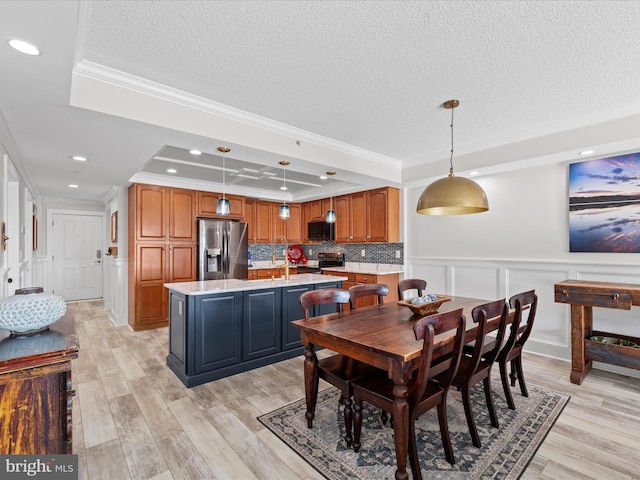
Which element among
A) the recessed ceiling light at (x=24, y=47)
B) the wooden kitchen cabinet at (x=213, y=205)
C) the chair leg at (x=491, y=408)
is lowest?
the chair leg at (x=491, y=408)

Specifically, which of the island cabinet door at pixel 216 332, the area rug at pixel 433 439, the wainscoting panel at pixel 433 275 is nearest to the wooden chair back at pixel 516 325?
the area rug at pixel 433 439

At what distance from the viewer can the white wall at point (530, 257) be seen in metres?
3.25

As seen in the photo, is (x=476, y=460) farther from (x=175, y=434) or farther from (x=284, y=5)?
(x=284, y=5)

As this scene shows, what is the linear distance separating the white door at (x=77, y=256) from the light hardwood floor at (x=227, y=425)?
15.5ft

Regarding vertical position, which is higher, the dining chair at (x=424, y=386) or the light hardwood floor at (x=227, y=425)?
the dining chair at (x=424, y=386)

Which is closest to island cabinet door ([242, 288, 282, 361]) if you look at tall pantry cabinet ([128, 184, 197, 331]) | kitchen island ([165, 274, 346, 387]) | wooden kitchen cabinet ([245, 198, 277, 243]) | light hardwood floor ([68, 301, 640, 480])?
kitchen island ([165, 274, 346, 387])

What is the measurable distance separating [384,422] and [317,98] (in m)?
2.56

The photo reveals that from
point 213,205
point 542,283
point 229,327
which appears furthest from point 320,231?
point 542,283

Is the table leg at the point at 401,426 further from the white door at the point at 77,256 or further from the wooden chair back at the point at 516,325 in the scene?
the white door at the point at 77,256

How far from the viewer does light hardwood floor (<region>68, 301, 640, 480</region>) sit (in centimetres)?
184

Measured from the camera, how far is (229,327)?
126 inches

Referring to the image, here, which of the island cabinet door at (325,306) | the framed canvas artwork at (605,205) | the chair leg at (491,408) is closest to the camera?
the chair leg at (491,408)

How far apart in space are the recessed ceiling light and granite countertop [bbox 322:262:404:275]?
14.2 feet

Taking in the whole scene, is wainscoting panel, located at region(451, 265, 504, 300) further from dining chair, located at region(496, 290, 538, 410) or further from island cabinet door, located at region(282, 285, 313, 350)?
island cabinet door, located at region(282, 285, 313, 350)
